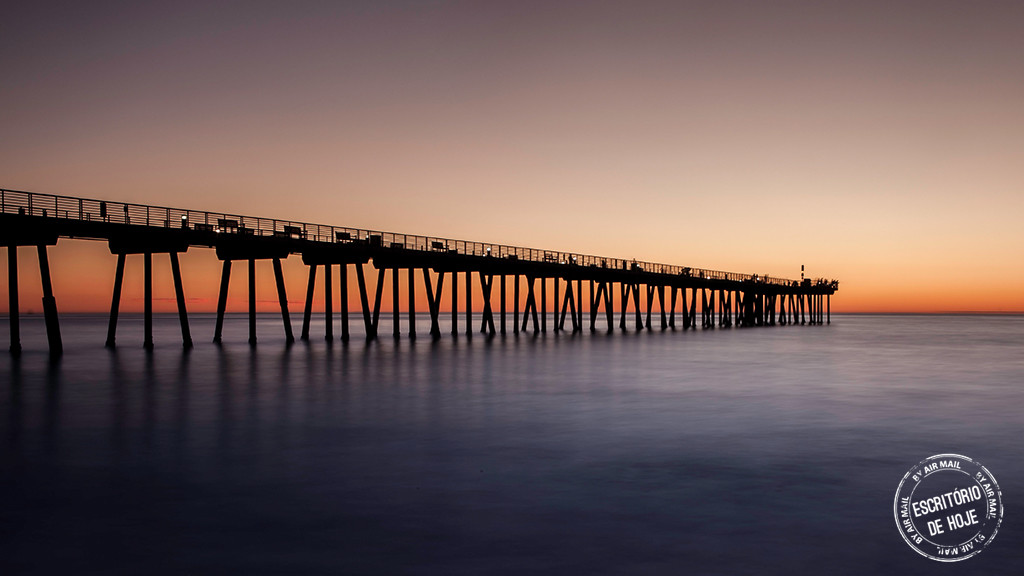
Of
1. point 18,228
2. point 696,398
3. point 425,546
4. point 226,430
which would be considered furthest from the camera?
point 18,228

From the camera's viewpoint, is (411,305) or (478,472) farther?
(411,305)

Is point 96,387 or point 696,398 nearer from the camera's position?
point 696,398

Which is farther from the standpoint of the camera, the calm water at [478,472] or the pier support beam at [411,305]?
the pier support beam at [411,305]

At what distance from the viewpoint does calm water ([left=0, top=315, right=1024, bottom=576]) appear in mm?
6820

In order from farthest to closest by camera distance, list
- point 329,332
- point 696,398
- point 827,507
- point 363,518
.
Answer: point 329,332, point 696,398, point 827,507, point 363,518

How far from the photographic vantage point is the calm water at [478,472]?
682 centimetres

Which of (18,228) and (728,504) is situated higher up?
(18,228)

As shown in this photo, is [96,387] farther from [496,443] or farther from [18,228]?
[496,443]

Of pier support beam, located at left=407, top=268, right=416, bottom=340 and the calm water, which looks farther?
pier support beam, located at left=407, top=268, right=416, bottom=340

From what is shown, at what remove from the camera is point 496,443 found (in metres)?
12.7

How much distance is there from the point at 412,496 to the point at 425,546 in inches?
78.9

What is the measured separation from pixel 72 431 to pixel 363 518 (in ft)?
28.2

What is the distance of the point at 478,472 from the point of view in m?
10.3

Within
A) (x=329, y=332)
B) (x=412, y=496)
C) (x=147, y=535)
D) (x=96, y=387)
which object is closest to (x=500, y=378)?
(x=96, y=387)
